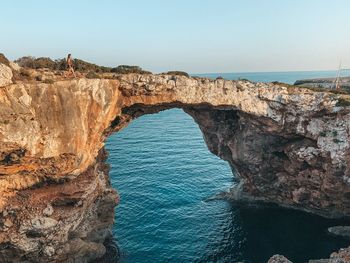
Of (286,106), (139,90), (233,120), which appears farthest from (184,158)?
(139,90)

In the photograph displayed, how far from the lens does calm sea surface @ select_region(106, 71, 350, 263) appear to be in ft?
135

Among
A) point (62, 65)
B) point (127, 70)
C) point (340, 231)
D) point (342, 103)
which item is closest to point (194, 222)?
point (340, 231)

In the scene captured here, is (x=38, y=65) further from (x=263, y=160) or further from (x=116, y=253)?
(x=263, y=160)

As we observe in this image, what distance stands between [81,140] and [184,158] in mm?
44612

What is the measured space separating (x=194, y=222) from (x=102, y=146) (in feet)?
59.6

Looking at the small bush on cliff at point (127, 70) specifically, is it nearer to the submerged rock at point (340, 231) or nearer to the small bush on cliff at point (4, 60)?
the small bush on cliff at point (4, 60)

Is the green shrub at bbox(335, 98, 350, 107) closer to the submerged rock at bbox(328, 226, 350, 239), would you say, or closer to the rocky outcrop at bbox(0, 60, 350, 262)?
the rocky outcrop at bbox(0, 60, 350, 262)

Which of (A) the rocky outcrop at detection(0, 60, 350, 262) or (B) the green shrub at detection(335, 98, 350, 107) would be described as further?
(B) the green shrub at detection(335, 98, 350, 107)

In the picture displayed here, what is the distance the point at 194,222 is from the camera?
159 ft

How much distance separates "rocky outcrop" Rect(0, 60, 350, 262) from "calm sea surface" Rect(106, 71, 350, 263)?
3.74 meters

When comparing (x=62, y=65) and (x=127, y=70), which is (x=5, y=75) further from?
(x=127, y=70)

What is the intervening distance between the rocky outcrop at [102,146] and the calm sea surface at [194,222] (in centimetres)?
374

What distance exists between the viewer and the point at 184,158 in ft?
249

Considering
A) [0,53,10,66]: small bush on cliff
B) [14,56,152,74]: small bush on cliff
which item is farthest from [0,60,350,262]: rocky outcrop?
[14,56,152,74]: small bush on cliff
